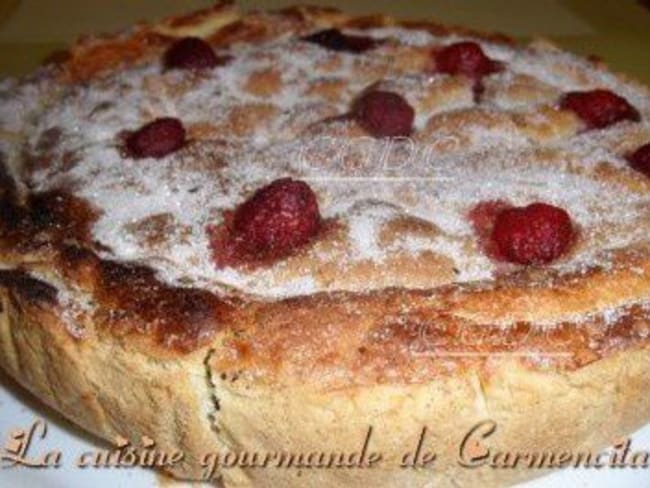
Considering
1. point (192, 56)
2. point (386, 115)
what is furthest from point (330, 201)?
point (192, 56)

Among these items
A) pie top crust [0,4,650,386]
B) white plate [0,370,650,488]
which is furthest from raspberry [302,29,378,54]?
white plate [0,370,650,488]

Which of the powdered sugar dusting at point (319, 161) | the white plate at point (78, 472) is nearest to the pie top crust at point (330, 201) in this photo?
the powdered sugar dusting at point (319, 161)

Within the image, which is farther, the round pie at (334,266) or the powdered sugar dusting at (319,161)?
the powdered sugar dusting at (319,161)

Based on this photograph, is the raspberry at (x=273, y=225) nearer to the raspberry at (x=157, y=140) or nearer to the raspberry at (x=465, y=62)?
the raspberry at (x=157, y=140)

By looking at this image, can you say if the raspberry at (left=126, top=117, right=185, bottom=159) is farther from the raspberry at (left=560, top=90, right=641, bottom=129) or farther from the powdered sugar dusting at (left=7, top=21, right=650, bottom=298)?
the raspberry at (left=560, top=90, right=641, bottom=129)

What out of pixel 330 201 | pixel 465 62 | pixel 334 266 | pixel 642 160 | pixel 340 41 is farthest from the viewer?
pixel 340 41

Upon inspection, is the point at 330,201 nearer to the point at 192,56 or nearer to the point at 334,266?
the point at 334,266

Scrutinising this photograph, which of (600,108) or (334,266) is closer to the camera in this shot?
(334,266)
